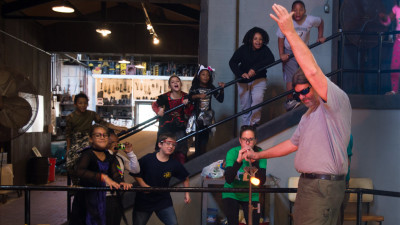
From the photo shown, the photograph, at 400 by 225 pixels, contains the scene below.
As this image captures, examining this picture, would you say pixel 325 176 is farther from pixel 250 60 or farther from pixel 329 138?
pixel 250 60

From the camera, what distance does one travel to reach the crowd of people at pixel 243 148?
2.67 meters

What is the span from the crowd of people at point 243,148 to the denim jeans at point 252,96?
1 centimetres

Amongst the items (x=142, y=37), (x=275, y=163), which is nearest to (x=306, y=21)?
(x=275, y=163)

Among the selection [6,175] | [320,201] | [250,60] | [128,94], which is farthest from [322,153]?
[128,94]

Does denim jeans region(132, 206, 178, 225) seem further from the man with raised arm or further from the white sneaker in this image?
the white sneaker

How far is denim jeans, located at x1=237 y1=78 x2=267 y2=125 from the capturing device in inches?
238

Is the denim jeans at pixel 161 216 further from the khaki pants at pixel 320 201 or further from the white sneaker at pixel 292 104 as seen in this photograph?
the white sneaker at pixel 292 104

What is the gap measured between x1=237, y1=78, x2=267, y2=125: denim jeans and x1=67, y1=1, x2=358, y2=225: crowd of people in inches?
0.6

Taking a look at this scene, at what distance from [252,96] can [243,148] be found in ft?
8.96

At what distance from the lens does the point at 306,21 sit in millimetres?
6531

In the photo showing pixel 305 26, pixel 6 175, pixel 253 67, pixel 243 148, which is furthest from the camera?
pixel 6 175

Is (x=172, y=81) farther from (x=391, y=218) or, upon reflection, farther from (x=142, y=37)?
(x=142, y=37)

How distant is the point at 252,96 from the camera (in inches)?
240

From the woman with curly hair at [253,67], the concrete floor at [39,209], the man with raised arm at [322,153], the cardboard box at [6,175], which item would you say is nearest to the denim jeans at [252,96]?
the woman with curly hair at [253,67]
